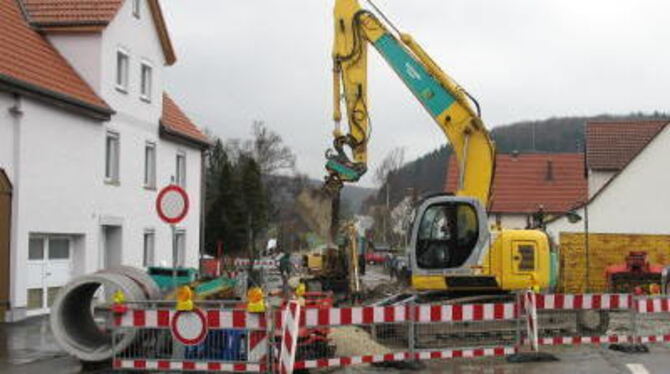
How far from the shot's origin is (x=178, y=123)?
105 ft

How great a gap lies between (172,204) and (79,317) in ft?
8.85

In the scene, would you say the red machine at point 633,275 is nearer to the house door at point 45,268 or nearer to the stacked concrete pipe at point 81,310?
the house door at point 45,268

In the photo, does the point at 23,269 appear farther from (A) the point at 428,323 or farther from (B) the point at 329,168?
(A) the point at 428,323

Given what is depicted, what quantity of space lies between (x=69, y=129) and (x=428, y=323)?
1239cm

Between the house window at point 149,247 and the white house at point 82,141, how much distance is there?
3 cm

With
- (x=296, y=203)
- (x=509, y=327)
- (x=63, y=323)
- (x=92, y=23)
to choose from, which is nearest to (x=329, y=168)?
(x=509, y=327)

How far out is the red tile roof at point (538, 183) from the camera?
176 feet

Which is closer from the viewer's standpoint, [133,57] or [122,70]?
[122,70]

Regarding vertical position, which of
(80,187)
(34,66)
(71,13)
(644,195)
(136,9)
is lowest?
(80,187)

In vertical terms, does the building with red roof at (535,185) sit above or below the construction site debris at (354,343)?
above

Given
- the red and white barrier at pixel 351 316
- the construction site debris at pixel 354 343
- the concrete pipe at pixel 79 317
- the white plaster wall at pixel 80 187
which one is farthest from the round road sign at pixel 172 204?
the white plaster wall at pixel 80 187

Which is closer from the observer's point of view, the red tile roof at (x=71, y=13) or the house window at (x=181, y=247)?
the red tile roof at (x=71, y=13)

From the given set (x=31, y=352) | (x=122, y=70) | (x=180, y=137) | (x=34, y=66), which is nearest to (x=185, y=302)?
(x=31, y=352)

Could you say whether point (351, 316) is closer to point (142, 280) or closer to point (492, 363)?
point (492, 363)
